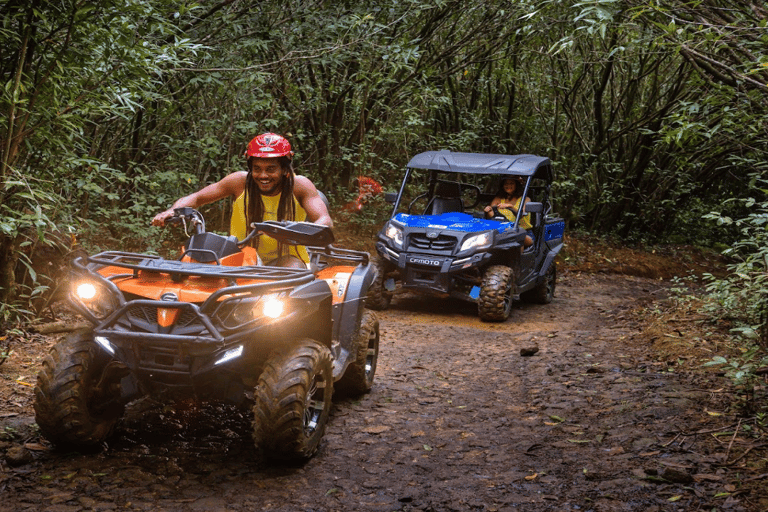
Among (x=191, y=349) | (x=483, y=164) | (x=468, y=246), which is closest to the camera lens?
(x=191, y=349)

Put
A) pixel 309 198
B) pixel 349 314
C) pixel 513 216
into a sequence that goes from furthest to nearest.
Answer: pixel 513 216, pixel 309 198, pixel 349 314

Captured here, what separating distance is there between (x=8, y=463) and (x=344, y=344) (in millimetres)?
1914

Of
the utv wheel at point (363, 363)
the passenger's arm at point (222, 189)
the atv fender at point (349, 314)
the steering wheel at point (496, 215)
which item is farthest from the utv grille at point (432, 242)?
the atv fender at point (349, 314)

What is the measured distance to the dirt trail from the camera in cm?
335

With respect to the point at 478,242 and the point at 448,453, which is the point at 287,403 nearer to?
the point at 448,453

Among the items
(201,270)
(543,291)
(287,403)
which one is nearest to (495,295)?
(543,291)

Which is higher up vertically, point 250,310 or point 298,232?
point 298,232

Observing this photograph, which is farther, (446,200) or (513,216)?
(446,200)

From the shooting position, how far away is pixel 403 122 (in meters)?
13.7

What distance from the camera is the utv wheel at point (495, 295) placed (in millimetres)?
8375

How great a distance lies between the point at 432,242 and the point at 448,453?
470cm

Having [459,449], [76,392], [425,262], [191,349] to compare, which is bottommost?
[425,262]

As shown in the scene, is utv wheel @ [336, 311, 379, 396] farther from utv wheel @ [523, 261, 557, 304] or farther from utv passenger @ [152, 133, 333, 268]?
utv wheel @ [523, 261, 557, 304]

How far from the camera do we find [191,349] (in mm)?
3299
